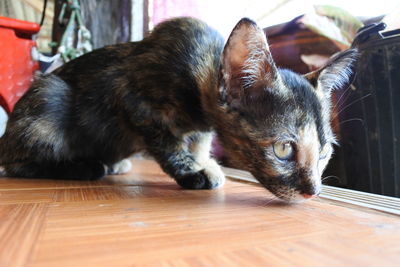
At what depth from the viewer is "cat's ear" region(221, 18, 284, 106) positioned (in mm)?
974

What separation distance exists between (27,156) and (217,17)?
4.90ft

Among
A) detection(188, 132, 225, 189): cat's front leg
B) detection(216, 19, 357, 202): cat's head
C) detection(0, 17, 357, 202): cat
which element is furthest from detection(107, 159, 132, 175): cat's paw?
detection(216, 19, 357, 202): cat's head

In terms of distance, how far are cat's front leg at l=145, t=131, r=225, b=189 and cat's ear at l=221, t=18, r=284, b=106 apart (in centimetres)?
33

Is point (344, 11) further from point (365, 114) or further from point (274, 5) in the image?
point (365, 114)

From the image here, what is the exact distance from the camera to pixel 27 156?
1.46 meters

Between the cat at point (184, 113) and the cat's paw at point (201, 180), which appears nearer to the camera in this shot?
the cat at point (184, 113)

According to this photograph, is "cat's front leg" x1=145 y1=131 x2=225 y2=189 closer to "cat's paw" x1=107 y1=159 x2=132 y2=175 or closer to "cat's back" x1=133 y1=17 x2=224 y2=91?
"cat's back" x1=133 y1=17 x2=224 y2=91

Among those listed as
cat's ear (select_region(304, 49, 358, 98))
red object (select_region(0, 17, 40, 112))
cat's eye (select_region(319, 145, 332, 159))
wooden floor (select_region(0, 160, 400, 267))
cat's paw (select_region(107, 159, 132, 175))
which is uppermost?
red object (select_region(0, 17, 40, 112))

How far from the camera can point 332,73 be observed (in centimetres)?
126

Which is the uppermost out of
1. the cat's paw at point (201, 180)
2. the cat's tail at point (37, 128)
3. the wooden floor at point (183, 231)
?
the cat's tail at point (37, 128)

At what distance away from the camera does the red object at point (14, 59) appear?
218 centimetres

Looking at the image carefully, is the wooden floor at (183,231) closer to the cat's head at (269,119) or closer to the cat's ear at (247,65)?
the cat's head at (269,119)

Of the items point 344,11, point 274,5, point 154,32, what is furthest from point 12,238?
point 274,5

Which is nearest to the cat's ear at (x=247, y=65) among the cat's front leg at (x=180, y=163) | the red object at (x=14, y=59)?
the cat's front leg at (x=180, y=163)
